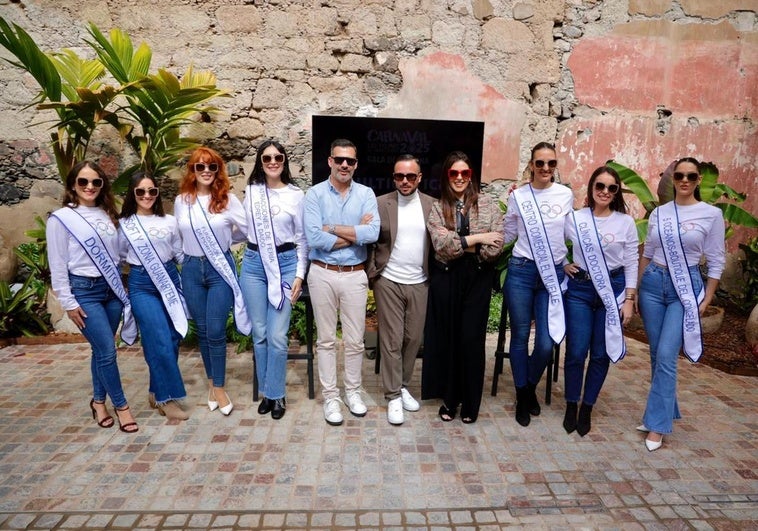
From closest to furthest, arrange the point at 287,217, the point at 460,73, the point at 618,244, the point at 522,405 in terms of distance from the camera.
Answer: the point at 618,244
the point at 287,217
the point at 522,405
the point at 460,73

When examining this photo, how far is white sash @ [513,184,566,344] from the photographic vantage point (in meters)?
3.30

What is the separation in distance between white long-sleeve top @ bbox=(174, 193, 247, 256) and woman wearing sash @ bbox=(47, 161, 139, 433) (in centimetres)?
42

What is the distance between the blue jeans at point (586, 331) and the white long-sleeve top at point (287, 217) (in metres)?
1.87

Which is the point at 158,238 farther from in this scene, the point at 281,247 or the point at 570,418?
the point at 570,418

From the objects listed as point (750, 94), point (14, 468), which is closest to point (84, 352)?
point (14, 468)

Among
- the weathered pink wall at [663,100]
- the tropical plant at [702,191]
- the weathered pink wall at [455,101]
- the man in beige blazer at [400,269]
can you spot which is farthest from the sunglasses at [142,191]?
the weathered pink wall at [663,100]

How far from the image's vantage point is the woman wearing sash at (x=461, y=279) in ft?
10.6

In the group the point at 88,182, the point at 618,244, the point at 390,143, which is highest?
the point at 390,143

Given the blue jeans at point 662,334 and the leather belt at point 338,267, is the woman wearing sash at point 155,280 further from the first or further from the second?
the blue jeans at point 662,334

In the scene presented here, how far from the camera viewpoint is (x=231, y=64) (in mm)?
5473

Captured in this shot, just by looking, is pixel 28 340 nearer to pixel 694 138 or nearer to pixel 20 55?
pixel 20 55

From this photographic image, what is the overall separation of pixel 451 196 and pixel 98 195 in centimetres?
232

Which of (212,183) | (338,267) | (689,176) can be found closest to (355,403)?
(338,267)

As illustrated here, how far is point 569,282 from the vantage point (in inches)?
132
